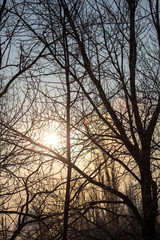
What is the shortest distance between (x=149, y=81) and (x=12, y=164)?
124 inches

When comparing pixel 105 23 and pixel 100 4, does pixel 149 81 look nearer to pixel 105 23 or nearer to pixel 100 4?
pixel 105 23

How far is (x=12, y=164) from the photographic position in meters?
3.72

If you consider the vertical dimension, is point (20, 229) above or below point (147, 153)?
below

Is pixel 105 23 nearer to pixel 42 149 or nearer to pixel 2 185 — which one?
pixel 42 149

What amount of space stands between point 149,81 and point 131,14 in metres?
1.57

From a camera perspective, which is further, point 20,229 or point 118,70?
point 118,70

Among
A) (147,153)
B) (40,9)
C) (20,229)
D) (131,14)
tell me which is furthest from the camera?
(131,14)

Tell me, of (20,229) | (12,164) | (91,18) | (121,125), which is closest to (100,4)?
(91,18)

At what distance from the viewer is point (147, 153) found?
432 centimetres

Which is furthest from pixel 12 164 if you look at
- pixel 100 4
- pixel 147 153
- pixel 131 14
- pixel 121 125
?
pixel 131 14

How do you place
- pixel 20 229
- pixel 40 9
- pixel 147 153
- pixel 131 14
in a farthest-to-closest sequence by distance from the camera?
pixel 131 14 → pixel 147 153 → pixel 40 9 → pixel 20 229

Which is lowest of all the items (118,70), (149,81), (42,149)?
(42,149)

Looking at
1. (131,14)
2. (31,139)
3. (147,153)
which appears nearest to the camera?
(31,139)

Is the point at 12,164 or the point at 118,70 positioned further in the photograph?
the point at 118,70
